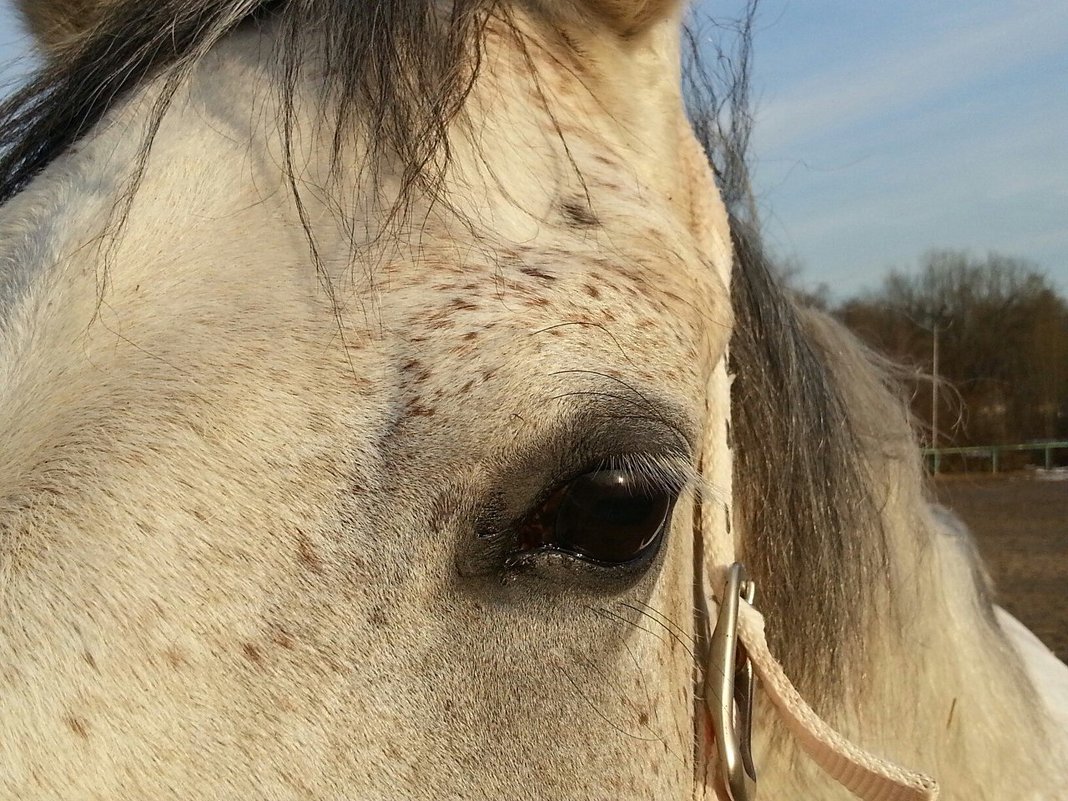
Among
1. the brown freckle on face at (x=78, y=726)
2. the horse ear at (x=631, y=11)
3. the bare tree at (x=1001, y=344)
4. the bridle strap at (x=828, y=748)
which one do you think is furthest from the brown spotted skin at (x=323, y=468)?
the bare tree at (x=1001, y=344)

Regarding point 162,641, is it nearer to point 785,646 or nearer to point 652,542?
point 652,542

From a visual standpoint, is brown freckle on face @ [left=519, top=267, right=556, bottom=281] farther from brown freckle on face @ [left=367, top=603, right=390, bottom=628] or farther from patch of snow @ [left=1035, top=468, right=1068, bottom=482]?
patch of snow @ [left=1035, top=468, right=1068, bottom=482]

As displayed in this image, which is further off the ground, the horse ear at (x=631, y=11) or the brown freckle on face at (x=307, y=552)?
the horse ear at (x=631, y=11)

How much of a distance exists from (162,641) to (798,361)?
1090 millimetres

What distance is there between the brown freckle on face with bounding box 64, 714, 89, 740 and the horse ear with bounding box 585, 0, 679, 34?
1076 millimetres

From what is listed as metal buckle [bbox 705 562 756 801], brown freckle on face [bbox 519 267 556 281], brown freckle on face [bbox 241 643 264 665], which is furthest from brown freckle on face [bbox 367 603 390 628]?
metal buckle [bbox 705 562 756 801]

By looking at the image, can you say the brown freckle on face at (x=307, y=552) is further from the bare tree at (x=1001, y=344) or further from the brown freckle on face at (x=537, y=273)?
the bare tree at (x=1001, y=344)

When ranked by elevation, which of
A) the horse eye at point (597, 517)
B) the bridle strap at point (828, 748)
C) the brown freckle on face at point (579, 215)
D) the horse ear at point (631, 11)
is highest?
the horse ear at point (631, 11)

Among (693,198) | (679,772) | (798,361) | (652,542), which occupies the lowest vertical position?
(679,772)

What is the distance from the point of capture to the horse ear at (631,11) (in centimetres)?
129

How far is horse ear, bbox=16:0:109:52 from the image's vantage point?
1645 millimetres

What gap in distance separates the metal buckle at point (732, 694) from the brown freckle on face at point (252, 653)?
2.02 ft

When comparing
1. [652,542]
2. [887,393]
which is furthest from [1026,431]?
[652,542]

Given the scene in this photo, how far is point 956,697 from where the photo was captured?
1.57m
